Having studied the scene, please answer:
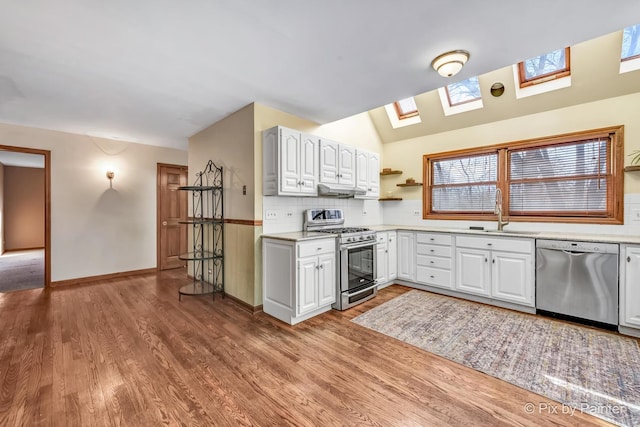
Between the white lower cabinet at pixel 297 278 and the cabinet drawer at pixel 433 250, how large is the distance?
1578mm

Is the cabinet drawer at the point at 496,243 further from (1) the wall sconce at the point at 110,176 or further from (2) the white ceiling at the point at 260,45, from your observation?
(1) the wall sconce at the point at 110,176

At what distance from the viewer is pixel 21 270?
5.40 meters

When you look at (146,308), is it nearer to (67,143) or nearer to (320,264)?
(320,264)

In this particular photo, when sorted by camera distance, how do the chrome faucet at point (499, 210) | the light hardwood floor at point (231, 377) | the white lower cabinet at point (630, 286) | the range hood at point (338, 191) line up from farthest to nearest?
the chrome faucet at point (499, 210) < the range hood at point (338, 191) < the white lower cabinet at point (630, 286) < the light hardwood floor at point (231, 377)

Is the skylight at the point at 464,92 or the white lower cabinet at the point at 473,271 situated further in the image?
the skylight at the point at 464,92

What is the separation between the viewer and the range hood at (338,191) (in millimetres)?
3512

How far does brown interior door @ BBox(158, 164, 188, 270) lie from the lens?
546 cm

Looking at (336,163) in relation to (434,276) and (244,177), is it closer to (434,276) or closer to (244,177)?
(244,177)

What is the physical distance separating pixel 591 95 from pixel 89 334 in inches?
244

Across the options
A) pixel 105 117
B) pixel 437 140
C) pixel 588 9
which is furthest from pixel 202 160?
pixel 588 9

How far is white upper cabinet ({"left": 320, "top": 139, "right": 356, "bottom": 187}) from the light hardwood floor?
179 centimetres

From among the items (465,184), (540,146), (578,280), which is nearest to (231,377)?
(578,280)

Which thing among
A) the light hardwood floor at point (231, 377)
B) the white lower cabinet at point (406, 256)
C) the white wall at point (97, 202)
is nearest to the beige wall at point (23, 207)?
the white wall at point (97, 202)

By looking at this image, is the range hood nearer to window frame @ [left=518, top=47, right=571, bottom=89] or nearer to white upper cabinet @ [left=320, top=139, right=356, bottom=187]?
white upper cabinet @ [left=320, top=139, right=356, bottom=187]
